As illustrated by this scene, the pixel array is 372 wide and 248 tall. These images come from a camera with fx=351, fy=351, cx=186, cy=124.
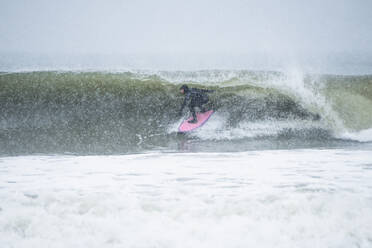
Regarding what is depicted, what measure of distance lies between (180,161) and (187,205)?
2.06m

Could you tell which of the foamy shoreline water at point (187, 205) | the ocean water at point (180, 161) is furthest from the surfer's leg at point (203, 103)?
the foamy shoreline water at point (187, 205)

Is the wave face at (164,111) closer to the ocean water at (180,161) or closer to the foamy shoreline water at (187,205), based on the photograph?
the ocean water at (180,161)

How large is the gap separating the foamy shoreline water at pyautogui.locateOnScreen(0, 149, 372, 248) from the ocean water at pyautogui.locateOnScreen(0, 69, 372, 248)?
0.01 metres

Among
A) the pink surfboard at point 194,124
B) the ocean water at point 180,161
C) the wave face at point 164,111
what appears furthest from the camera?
the pink surfboard at point 194,124

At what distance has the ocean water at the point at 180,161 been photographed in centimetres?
313

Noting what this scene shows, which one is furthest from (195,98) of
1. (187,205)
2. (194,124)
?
(187,205)

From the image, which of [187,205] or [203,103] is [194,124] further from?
[187,205]

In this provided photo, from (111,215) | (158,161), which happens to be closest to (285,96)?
(158,161)

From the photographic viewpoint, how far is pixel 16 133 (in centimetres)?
818

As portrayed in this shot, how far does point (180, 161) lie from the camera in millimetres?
5629

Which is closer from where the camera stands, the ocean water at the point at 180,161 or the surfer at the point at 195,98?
the ocean water at the point at 180,161

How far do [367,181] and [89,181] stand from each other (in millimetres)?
3412

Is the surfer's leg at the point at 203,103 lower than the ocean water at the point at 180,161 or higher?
higher

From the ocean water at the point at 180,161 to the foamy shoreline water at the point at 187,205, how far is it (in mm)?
14
